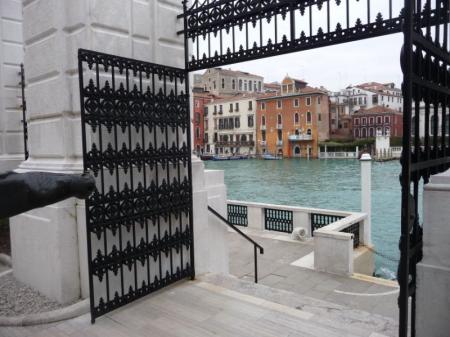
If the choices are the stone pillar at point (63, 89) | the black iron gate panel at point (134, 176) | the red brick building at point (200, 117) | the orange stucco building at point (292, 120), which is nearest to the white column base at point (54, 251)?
the stone pillar at point (63, 89)

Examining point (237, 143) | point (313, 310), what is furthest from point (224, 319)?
point (237, 143)

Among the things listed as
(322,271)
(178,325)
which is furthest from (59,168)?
(322,271)

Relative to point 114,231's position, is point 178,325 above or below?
below

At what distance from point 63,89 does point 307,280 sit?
16.8ft

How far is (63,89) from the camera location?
398 cm

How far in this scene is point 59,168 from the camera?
397cm

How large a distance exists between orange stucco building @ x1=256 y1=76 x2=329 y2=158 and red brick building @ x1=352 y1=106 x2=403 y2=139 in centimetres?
614

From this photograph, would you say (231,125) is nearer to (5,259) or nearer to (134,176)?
(5,259)

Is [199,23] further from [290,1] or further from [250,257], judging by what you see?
[250,257]

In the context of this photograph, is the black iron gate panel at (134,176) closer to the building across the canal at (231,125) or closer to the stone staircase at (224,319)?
the stone staircase at (224,319)

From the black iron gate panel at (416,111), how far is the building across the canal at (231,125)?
61.9m

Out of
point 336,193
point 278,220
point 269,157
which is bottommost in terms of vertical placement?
point 336,193

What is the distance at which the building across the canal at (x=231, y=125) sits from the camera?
6500 cm

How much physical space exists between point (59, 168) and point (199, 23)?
220 centimetres
